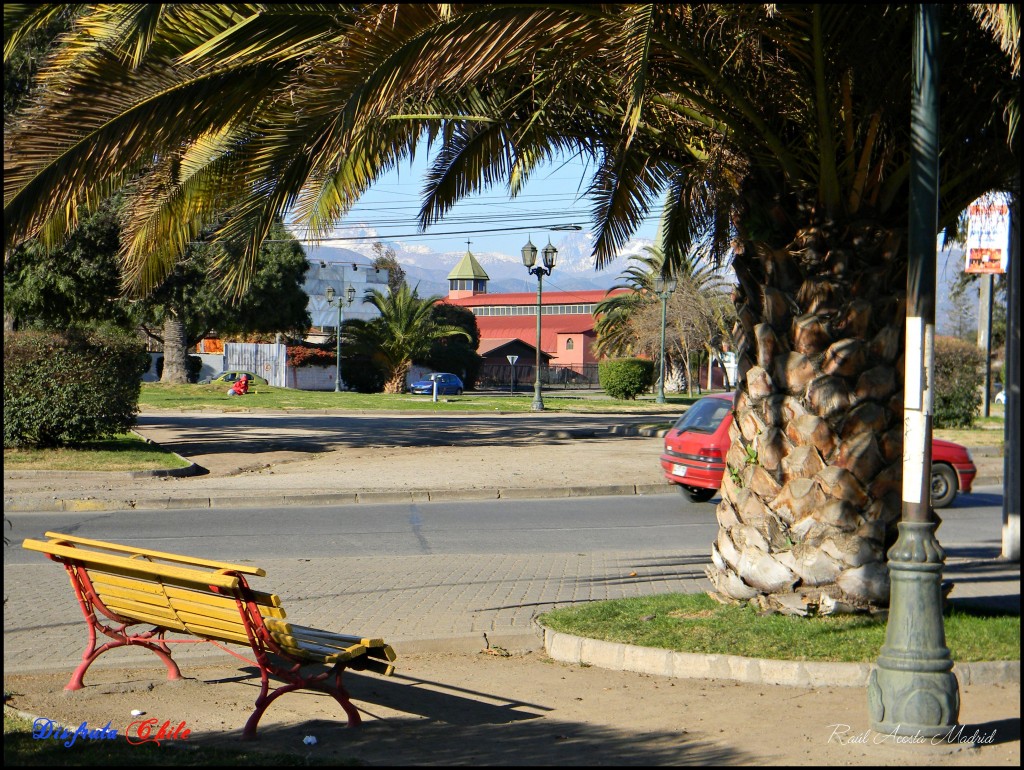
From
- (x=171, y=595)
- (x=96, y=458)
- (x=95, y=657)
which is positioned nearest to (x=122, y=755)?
(x=171, y=595)

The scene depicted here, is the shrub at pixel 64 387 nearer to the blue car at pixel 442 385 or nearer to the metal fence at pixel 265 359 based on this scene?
the blue car at pixel 442 385

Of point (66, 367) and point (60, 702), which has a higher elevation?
point (66, 367)

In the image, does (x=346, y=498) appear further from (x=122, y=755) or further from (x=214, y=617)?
(x=122, y=755)

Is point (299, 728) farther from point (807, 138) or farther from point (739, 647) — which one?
point (807, 138)

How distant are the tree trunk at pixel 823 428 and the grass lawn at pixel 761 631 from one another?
18cm

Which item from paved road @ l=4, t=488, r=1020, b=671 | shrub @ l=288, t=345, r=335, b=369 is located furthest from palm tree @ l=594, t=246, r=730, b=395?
paved road @ l=4, t=488, r=1020, b=671

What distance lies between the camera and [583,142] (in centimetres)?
884

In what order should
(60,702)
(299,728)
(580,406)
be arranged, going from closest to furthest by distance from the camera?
1. (299,728)
2. (60,702)
3. (580,406)

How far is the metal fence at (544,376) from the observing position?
75.2 m

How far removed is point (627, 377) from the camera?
46312 millimetres

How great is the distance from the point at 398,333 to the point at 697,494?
40227mm

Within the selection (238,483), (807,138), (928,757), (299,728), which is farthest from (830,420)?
(238,483)

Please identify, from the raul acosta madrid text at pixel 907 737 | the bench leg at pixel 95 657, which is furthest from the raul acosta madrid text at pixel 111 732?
the raul acosta madrid text at pixel 907 737

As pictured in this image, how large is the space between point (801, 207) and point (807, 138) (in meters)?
0.50
